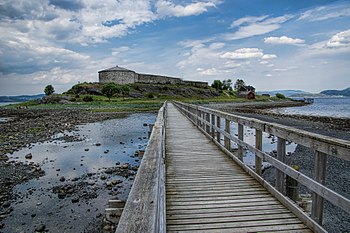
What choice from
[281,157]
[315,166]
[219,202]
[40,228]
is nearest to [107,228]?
[40,228]

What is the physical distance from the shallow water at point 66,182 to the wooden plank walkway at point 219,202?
2.63 m

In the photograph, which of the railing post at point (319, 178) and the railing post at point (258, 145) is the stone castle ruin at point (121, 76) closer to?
the railing post at point (258, 145)

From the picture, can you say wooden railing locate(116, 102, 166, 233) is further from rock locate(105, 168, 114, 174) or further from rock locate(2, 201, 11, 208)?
rock locate(105, 168, 114, 174)

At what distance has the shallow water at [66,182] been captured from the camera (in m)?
6.63

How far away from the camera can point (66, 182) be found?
942 centimetres

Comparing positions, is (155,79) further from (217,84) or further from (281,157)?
Answer: (281,157)

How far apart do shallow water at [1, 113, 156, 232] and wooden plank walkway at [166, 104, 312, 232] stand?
2.63 metres

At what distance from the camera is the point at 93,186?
8.91 m

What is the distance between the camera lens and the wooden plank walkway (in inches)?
139

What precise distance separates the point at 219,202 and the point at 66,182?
693 centimetres

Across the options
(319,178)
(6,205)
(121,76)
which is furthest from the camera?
(121,76)

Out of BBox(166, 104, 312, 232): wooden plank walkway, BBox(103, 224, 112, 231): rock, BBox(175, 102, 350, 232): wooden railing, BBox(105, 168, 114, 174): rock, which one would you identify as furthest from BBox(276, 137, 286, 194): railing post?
BBox(105, 168, 114, 174): rock

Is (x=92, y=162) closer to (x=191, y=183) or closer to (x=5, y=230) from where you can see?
(x=5, y=230)

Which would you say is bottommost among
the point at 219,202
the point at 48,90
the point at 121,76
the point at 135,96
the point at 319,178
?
the point at 219,202
